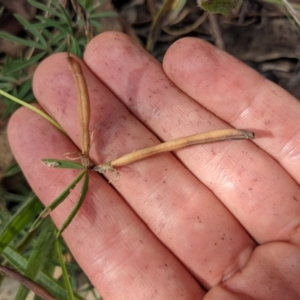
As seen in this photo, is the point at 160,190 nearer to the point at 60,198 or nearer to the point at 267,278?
the point at 60,198

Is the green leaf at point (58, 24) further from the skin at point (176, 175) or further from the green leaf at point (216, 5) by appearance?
the green leaf at point (216, 5)

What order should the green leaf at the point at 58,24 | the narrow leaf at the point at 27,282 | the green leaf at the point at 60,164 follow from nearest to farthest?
1. the green leaf at the point at 60,164
2. the narrow leaf at the point at 27,282
3. the green leaf at the point at 58,24

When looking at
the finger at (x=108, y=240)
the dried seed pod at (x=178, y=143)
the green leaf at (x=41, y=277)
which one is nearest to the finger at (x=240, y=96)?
the dried seed pod at (x=178, y=143)

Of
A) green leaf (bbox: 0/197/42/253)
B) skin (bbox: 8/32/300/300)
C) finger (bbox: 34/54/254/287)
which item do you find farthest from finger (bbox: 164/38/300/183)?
green leaf (bbox: 0/197/42/253)

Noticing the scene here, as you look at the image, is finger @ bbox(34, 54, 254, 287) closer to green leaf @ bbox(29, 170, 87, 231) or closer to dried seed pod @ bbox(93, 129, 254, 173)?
Result: dried seed pod @ bbox(93, 129, 254, 173)

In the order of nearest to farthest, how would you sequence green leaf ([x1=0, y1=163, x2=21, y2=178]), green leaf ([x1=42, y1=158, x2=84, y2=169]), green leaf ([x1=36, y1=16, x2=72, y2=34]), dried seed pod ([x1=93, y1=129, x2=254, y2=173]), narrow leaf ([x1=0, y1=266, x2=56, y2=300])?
green leaf ([x1=42, y1=158, x2=84, y2=169])
narrow leaf ([x1=0, y1=266, x2=56, y2=300])
dried seed pod ([x1=93, y1=129, x2=254, y2=173])
green leaf ([x1=36, y1=16, x2=72, y2=34])
green leaf ([x1=0, y1=163, x2=21, y2=178])

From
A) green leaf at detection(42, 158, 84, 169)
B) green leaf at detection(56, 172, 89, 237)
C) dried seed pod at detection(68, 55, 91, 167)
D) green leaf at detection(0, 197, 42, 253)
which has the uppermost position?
dried seed pod at detection(68, 55, 91, 167)

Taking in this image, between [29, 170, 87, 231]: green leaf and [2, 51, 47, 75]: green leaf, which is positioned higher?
[2, 51, 47, 75]: green leaf
